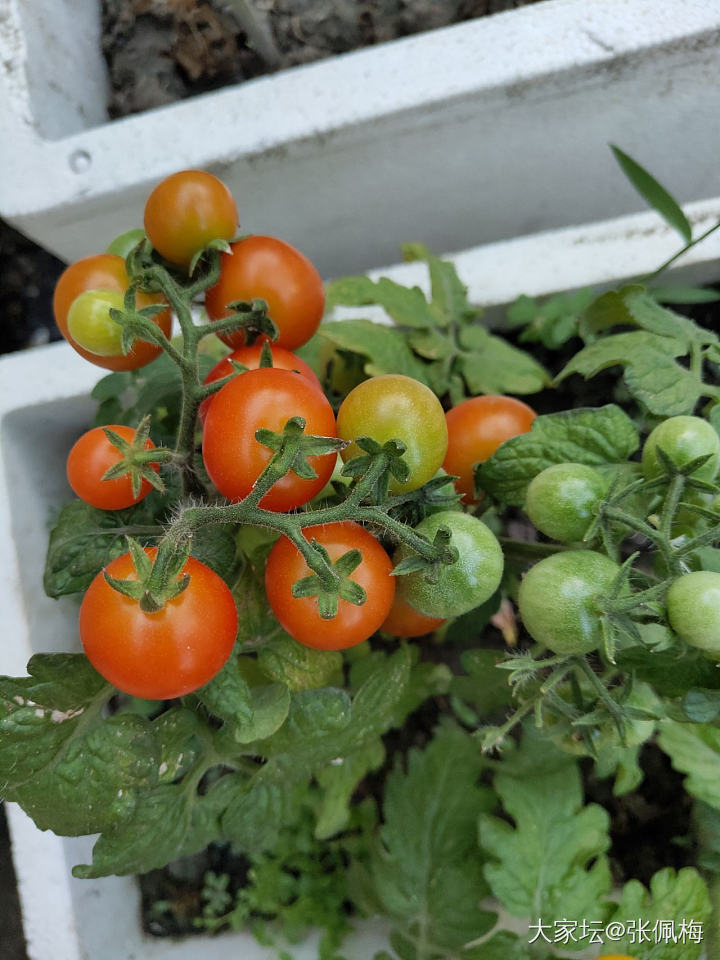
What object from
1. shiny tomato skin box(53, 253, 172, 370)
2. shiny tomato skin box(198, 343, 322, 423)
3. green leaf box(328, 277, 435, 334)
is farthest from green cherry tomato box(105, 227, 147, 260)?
green leaf box(328, 277, 435, 334)

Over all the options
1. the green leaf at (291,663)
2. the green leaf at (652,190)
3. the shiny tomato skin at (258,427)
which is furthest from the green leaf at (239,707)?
the green leaf at (652,190)

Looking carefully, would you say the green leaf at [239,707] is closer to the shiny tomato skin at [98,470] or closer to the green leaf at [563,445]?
the shiny tomato skin at [98,470]

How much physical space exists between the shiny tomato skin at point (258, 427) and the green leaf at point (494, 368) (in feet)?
1.27

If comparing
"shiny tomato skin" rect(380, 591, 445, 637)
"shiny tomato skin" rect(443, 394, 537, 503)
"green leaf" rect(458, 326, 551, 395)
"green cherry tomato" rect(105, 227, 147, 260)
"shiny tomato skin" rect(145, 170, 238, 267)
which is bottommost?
"shiny tomato skin" rect(380, 591, 445, 637)

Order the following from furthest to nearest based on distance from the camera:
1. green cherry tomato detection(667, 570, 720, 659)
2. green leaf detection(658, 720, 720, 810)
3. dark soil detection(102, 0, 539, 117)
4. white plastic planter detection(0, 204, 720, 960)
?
dark soil detection(102, 0, 539, 117) → white plastic planter detection(0, 204, 720, 960) → green leaf detection(658, 720, 720, 810) → green cherry tomato detection(667, 570, 720, 659)

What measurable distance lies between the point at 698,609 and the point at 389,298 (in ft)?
1.74

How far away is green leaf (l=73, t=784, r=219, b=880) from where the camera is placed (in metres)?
0.63

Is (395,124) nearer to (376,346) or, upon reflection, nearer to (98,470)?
(376,346)

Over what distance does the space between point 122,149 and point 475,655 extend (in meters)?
0.79

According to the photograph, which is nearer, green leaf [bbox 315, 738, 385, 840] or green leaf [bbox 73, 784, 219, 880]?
green leaf [bbox 73, 784, 219, 880]

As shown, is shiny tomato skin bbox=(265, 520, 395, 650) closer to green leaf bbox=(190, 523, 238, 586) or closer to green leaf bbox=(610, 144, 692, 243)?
green leaf bbox=(190, 523, 238, 586)

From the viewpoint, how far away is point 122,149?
0.91 metres

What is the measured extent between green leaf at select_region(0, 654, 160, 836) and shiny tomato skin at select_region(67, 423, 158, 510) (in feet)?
0.48

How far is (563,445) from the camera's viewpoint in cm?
60
